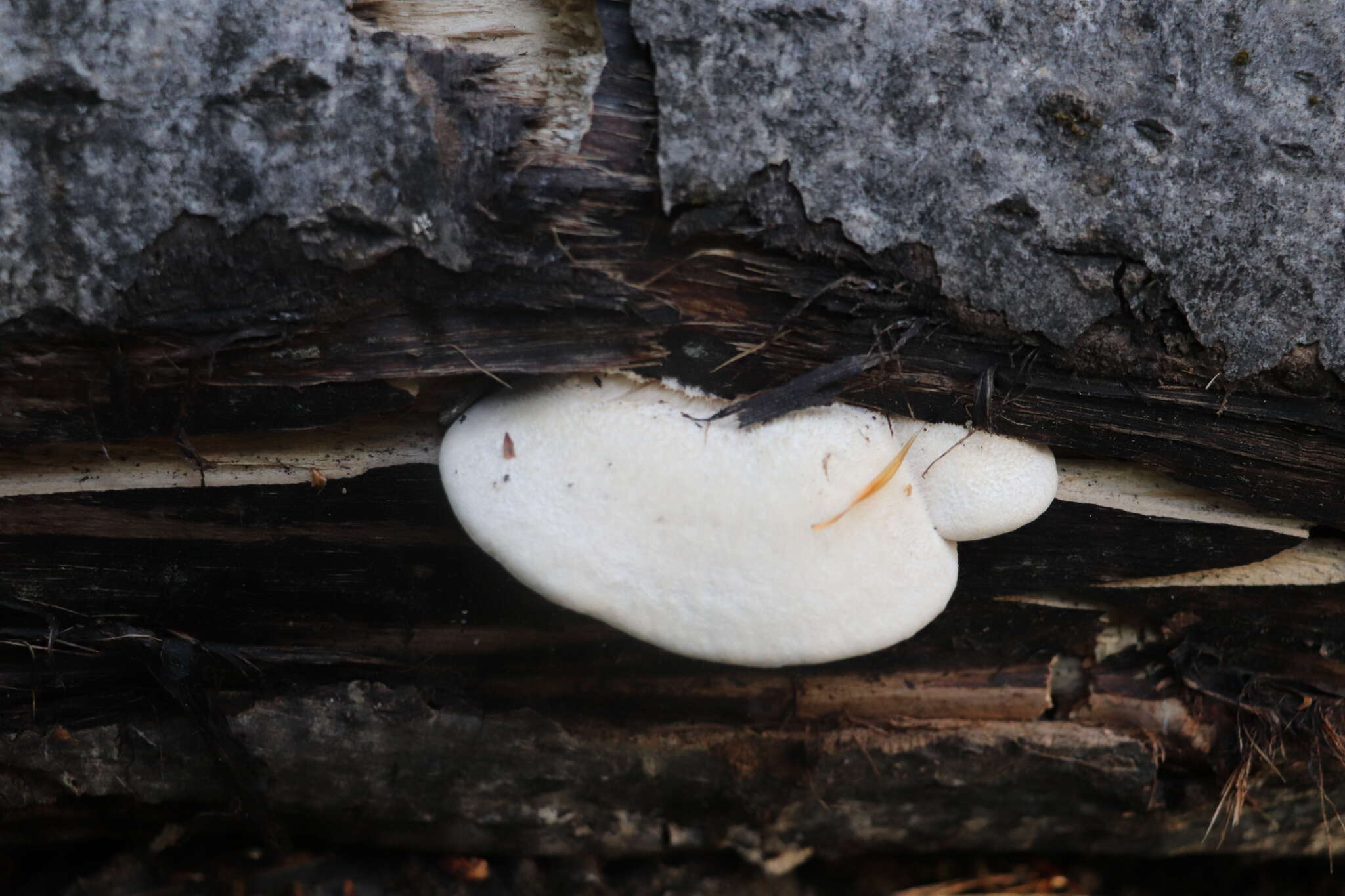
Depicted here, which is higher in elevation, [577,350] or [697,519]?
[577,350]

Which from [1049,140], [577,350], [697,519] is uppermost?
[1049,140]

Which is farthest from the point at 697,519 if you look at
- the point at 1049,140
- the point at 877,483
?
the point at 1049,140

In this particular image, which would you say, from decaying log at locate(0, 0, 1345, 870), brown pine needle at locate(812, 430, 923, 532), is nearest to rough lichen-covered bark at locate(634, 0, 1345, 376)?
decaying log at locate(0, 0, 1345, 870)

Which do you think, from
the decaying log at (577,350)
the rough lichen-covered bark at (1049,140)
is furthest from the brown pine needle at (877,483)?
the rough lichen-covered bark at (1049,140)

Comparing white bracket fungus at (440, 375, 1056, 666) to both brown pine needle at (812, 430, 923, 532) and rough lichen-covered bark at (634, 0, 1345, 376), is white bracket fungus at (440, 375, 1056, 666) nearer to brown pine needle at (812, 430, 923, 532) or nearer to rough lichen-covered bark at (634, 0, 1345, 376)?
brown pine needle at (812, 430, 923, 532)

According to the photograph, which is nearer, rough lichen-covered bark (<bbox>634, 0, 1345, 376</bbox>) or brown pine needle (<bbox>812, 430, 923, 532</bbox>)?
rough lichen-covered bark (<bbox>634, 0, 1345, 376</bbox>)

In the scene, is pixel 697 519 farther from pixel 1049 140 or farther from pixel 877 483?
pixel 1049 140

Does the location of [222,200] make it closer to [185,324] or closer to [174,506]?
[185,324]

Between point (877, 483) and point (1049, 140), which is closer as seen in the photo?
point (1049, 140)
